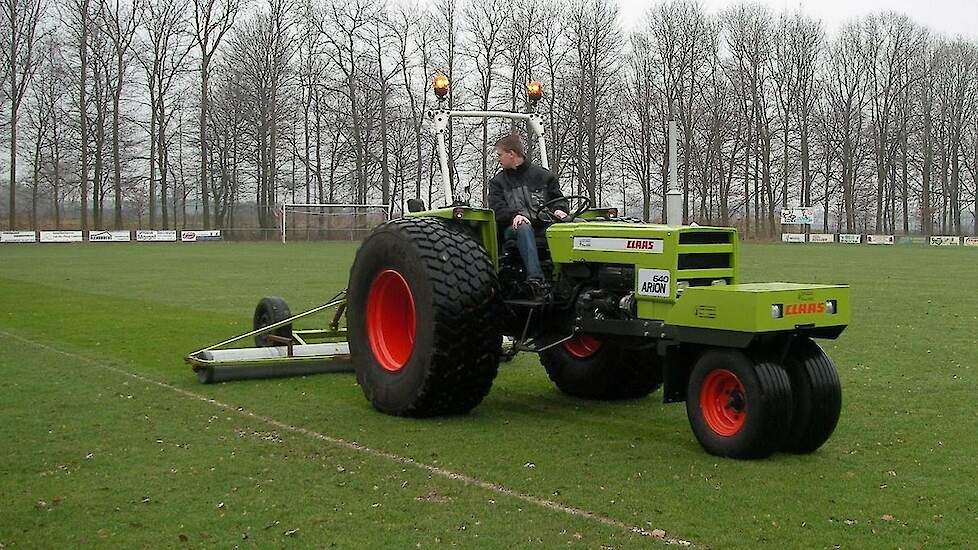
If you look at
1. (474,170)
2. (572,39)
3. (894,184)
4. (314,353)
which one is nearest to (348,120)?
(474,170)

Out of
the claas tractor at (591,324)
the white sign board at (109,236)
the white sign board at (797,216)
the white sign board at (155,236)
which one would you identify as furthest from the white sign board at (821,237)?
the claas tractor at (591,324)

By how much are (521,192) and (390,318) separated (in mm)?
1520

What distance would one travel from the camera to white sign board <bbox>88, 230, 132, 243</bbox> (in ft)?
183

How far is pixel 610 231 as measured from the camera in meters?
7.67

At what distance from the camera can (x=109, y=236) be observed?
5612 centimetres

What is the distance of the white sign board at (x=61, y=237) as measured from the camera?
54375mm

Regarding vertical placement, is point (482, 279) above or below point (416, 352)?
above

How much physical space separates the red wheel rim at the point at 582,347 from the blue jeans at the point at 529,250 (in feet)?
3.52

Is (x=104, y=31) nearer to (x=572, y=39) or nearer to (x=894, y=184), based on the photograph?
(x=572, y=39)

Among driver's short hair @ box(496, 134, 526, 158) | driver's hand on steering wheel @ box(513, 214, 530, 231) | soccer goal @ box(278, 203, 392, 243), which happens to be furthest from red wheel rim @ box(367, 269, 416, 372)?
soccer goal @ box(278, 203, 392, 243)

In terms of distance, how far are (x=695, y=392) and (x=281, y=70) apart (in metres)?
62.3

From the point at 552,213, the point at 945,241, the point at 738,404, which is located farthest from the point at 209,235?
the point at 738,404

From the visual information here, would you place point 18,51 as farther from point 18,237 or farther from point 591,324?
point 591,324

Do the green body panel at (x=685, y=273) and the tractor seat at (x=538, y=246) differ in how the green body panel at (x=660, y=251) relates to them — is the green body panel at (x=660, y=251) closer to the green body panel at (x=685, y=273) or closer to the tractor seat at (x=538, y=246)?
the green body panel at (x=685, y=273)
